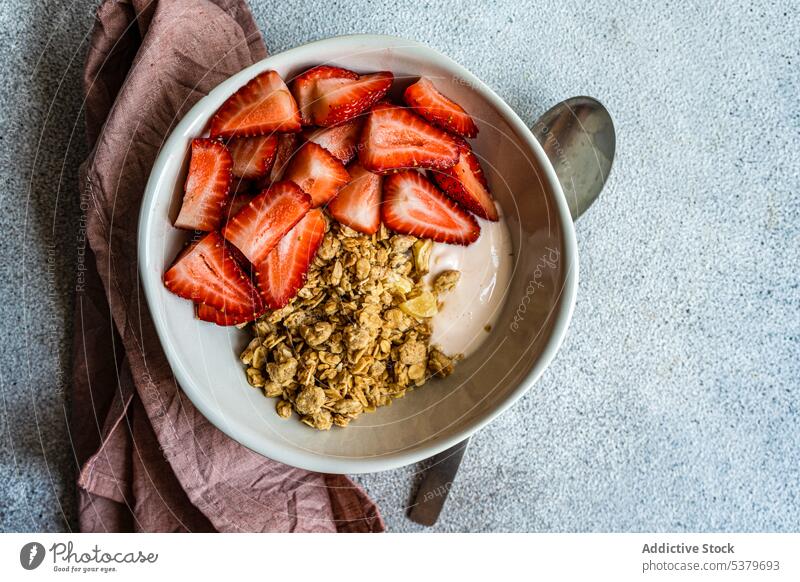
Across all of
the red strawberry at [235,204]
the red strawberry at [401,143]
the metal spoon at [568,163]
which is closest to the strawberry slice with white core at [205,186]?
the red strawberry at [235,204]

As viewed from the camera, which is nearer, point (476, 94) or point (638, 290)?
point (476, 94)

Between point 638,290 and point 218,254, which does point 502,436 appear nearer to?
point 638,290

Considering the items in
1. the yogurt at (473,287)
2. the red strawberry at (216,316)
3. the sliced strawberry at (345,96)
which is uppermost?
the sliced strawberry at (345,96)

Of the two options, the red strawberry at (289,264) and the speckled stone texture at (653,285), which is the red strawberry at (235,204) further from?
the speckled stone texture at (653,285)

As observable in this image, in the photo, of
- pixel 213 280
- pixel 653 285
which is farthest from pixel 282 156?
pixel 653 285

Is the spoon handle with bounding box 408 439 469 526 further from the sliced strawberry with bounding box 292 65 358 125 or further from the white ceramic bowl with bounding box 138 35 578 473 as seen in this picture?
the sliced strawberry with bounding box 292 65 358 125

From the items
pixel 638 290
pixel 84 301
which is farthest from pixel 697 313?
pixel 84 301
